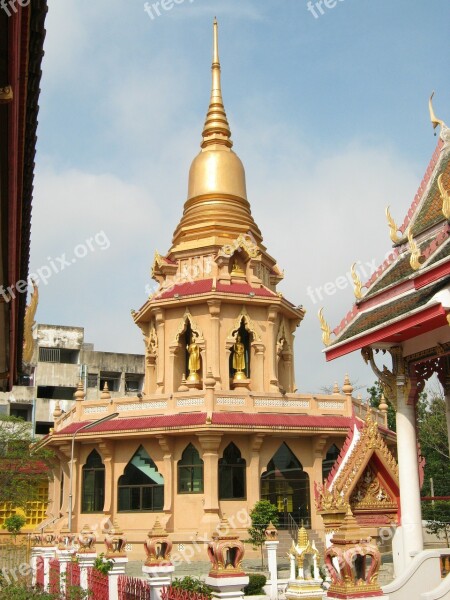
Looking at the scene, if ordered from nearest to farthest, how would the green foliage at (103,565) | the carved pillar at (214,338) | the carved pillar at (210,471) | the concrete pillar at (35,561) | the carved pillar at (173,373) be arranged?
the green foliage at (103,565) < the concrete pillar at (35,561) < the carved pillar at (210,471) < the carved pillar at (214,338) < the carved pillar at (173,373)

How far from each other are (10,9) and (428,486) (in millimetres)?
43022

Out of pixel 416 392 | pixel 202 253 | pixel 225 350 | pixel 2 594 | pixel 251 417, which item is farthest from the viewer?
pixel 202 253

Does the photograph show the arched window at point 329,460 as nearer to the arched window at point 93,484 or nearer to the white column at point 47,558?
the arched window at point 93,484

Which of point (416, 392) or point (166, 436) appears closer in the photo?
point (416, 392)

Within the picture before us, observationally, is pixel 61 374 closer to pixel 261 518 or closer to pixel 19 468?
pixel 19 468

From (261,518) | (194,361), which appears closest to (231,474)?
(261,518)

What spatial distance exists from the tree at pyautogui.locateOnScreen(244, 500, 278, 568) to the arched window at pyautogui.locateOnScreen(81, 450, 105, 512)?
247 inches

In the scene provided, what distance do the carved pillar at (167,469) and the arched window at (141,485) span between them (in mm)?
407

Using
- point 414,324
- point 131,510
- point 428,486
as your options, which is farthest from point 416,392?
point 428,486

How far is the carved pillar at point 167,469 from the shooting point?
79.8 ft

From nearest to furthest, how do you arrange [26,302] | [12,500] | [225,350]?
1. [26,302]
2. [225,350]
3. [12,500]

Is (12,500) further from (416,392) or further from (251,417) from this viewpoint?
(416,392)

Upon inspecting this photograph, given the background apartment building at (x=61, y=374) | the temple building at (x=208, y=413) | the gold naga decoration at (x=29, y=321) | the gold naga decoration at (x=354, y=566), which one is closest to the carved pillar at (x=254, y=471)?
the temple building at (x=208, y=413)

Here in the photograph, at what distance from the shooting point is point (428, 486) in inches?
1693
